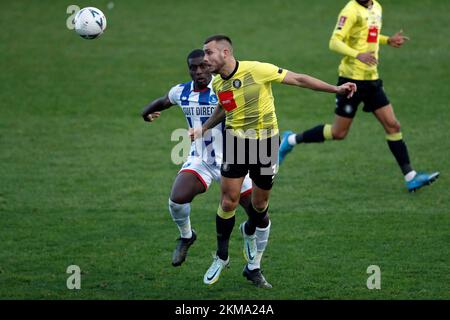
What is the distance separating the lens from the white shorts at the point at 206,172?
10.2 m

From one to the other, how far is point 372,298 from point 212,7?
55.0 ft

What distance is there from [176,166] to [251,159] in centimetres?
550

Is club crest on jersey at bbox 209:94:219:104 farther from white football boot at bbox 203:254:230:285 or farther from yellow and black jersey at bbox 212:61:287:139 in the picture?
white football boot at bbox 203:254:230:285

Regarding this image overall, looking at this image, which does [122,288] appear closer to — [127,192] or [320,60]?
[127,192]

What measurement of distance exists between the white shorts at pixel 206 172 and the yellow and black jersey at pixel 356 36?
3789 mm

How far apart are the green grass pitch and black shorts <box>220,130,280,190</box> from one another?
126cm

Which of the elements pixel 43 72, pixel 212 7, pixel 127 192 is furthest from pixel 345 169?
pixel 212 7

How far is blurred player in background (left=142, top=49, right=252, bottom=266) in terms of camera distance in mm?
9938

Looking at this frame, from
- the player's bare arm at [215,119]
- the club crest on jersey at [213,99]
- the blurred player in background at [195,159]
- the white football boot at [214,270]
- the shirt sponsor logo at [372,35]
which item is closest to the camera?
the player's bare arm at [215,119]

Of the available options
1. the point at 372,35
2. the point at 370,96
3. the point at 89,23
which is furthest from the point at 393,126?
the point at 89,23

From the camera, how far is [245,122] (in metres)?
9.48
